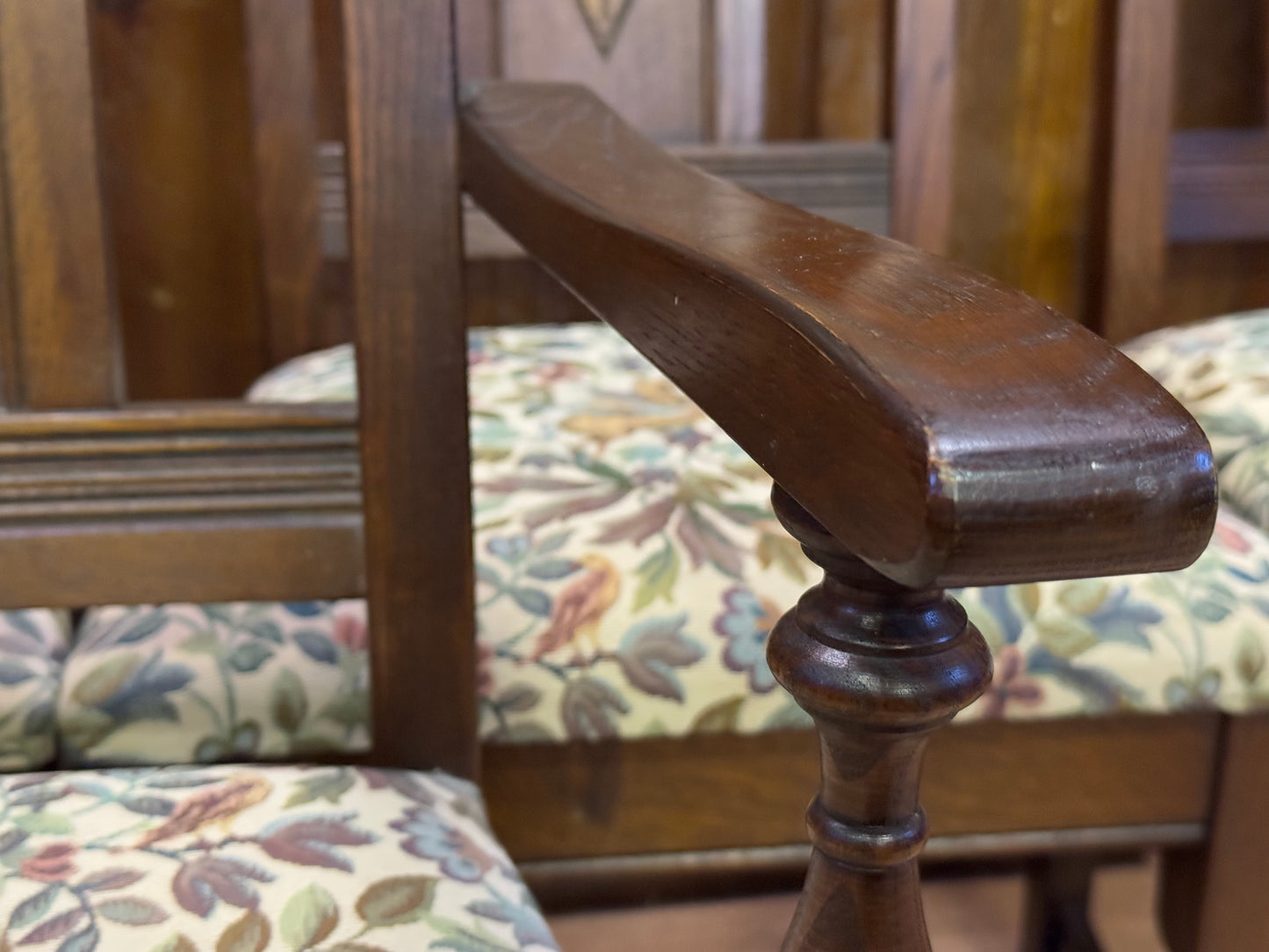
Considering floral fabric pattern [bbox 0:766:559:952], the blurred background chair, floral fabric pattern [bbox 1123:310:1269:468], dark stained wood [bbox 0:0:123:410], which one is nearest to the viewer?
floral fabric pattern [bbox 0:766:559:952]

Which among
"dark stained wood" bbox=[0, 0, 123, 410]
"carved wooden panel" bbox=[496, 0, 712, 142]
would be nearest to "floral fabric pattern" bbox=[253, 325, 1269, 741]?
"dark stained wood" bbox=[0, 0, 123, 410]

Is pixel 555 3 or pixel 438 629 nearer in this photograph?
pixel 438 629

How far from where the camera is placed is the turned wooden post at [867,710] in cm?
25

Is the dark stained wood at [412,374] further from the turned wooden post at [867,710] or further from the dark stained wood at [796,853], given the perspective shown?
the turned wooden post at [867,710]

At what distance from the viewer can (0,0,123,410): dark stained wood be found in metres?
0.47

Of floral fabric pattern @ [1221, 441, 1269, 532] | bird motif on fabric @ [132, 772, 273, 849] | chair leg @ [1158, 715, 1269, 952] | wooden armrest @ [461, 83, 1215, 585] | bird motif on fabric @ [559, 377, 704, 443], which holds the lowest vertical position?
chair leg @ [1158, 715, 1269, 952]

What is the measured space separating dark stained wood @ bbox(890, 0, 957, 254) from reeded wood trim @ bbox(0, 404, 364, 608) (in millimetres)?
646

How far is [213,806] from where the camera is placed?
0.43 metres

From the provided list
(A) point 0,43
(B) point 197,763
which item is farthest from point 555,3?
(B) point 197,763

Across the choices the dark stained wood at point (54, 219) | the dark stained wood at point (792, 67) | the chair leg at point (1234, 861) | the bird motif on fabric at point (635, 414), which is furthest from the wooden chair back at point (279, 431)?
the dark stained wood at point (792, 67)

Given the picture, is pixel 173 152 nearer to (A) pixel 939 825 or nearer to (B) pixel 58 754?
(B) pixel 58 754

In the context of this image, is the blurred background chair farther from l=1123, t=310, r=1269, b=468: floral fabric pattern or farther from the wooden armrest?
the wooden armrest

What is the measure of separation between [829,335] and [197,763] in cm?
45

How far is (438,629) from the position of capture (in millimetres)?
514
